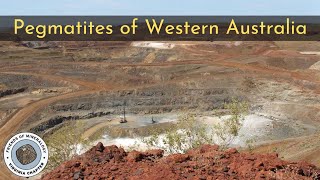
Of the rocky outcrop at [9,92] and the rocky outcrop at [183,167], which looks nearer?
the rocky outcrop at [183,167]

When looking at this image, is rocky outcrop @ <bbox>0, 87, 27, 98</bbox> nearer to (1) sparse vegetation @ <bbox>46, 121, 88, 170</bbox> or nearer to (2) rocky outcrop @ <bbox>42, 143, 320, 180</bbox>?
(1) sparse vegetation @ <bbox>46, 121, 88, 170</bbox>

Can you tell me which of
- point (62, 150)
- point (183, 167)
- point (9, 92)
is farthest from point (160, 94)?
point (183, 167)

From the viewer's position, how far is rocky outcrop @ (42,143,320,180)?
1238cm

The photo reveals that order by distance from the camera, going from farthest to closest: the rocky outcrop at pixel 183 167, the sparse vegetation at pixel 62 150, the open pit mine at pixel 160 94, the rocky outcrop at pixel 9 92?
the rocky outcrop at pixel 9 92, the open pit mine at pixel 160 94, the sparse vegetation at pixel 62 150, the rocky outcrop at pixel 183 167

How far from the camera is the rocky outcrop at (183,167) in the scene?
12383 mm

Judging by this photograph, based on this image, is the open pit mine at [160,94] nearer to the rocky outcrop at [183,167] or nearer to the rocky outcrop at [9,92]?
the rocky outcrop at [9,92]

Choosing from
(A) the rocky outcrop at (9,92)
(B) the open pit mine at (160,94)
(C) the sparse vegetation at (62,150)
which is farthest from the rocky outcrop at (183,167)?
(A) the rocky outcrop at (9,92)

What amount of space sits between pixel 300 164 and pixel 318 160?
1411 cm

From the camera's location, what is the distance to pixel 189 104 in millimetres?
54500

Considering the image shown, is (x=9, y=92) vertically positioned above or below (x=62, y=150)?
below

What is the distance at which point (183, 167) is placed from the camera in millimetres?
12922

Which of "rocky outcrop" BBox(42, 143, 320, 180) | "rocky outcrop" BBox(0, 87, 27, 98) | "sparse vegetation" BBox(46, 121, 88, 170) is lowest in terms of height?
"rocky outcrop" BBox(0, 87, 27, 98)
